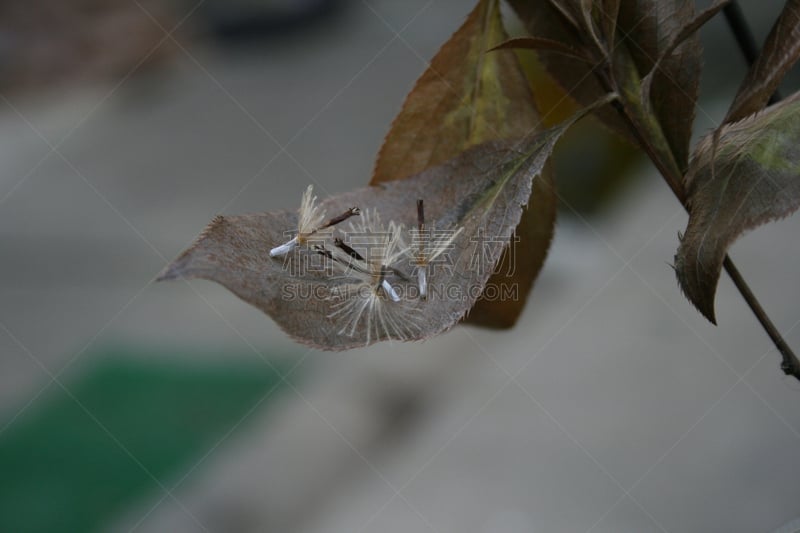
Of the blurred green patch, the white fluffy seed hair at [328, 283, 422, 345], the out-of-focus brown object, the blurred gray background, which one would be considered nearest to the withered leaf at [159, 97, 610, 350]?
the white fluffy seed hair at [328, 283, 422, 345]

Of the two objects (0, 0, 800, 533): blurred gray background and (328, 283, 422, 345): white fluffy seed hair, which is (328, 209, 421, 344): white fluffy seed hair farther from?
(0, 0, 800, 533): blurred gray background

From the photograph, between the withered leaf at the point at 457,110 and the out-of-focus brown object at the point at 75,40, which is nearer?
the withered leaf at the point at 457,110

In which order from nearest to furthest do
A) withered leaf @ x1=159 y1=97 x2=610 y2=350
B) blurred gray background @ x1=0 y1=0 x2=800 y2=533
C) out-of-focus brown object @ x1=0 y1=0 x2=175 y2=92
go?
withered leaf @ x1=159 y1=97 x2=610 y2=350, blurred gray background @ x1=0 y1=0 x2=800 y2=533, out-of-focus brown object @ x1=0 y1=0 x2=175 y2=92

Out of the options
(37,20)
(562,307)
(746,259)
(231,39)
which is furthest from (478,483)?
(37,20)

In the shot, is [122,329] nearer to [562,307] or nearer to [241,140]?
[241,140]

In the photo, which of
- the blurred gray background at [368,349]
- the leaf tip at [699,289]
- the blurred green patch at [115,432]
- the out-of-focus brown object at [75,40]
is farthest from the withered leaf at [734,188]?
the out-of-focus brown object at [75,40]

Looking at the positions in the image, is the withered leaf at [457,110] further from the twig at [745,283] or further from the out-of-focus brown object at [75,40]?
the out-of-focus brown object at [75,40]
